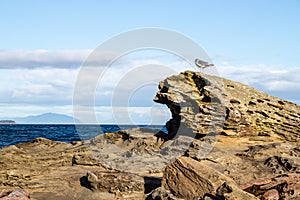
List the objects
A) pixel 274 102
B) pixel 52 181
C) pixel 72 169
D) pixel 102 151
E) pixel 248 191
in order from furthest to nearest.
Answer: pixel 274 102 → pixel 102 151 → pixel 72 169 → pixel 52 181 → pixel 248 191

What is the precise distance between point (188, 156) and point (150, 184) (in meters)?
3.92

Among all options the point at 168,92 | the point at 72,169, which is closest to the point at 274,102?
the point at 168,92

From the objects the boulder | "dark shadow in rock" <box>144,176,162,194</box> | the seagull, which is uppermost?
the seagull

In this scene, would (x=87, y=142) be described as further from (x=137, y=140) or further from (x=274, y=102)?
(x=274, y=102)

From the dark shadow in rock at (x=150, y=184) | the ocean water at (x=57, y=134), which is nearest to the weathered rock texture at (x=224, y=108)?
the ocean water at (x=57, y=134)

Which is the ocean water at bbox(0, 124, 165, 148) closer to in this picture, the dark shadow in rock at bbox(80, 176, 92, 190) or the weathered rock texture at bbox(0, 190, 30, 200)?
the dark shadow in rock at bbox(80, 176, 92, 190)

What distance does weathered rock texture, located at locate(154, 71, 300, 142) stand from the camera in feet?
65.5

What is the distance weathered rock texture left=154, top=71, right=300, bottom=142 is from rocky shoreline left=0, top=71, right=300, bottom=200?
5cm

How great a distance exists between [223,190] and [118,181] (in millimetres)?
4111

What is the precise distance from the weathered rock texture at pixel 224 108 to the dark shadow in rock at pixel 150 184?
662cm

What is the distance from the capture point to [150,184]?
13.1 metres

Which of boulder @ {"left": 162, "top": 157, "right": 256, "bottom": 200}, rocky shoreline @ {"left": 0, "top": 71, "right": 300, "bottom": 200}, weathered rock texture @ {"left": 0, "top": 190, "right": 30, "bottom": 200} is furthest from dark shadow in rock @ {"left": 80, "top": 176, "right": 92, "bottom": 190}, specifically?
boulder @ {"left": 162, "top": 157, "right": 256, "bottom": 200}

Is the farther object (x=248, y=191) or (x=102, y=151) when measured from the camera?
(x=102, y=151)

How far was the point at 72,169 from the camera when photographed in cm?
1548
